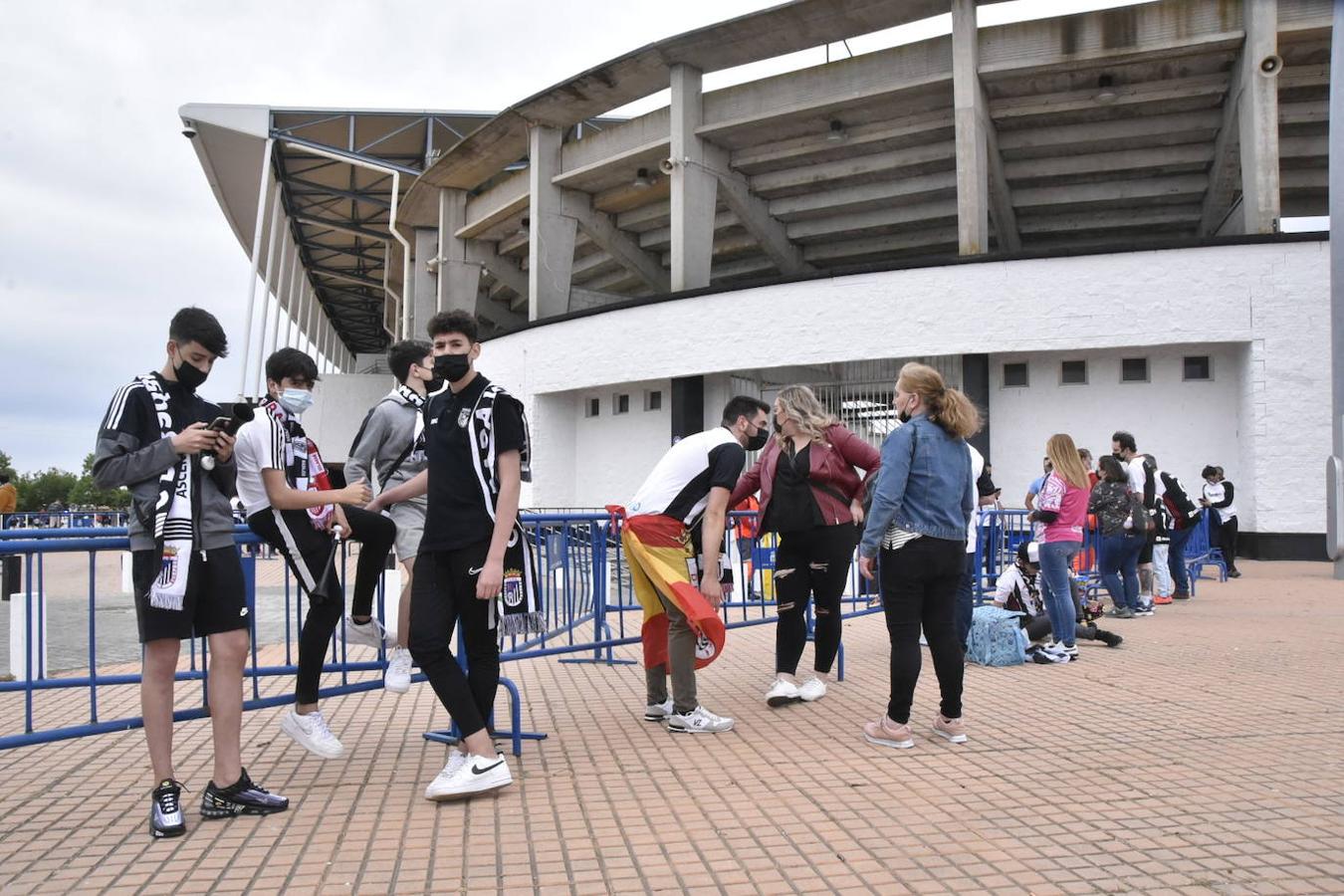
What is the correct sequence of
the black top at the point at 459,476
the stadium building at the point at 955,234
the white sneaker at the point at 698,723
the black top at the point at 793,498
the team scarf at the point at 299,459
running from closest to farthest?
the black top at the point at 459,476, the team scarf at the point at 299,459, the white sneaker at the point at 698,723, the black top at the point at 793,498, the stadium building at the point at 955,234

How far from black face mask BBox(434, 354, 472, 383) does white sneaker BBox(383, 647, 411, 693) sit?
1727 mm

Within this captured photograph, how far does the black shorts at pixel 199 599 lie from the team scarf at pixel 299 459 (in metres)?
0.49

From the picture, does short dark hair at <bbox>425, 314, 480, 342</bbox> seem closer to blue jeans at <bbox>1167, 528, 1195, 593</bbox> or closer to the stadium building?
blue jeans at <bbox>1167, 528, 1195, 593</bbox>

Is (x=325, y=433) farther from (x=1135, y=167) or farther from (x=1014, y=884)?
(x=1014, y=884)

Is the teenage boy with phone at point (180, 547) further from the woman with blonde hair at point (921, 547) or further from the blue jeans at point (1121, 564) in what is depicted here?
the blue jeans at point (1121, 564)

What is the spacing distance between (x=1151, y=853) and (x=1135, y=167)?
22.4m

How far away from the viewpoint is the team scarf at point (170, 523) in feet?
12.2

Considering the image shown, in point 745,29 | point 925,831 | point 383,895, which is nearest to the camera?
point 383,895

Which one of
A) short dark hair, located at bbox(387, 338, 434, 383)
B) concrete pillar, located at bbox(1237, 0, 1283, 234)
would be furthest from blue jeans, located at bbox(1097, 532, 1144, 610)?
concrete pillar, located at bbox(1237, 0, 1283, 234)

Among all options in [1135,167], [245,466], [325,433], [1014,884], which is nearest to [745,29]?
[1135,167]

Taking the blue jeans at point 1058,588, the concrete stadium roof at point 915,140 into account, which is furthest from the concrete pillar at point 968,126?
the blue jeans at point 1058,588

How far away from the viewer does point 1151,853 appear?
3420 mm

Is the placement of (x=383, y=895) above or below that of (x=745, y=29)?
below

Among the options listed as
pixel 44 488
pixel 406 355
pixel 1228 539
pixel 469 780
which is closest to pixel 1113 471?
pixel 1228 539
